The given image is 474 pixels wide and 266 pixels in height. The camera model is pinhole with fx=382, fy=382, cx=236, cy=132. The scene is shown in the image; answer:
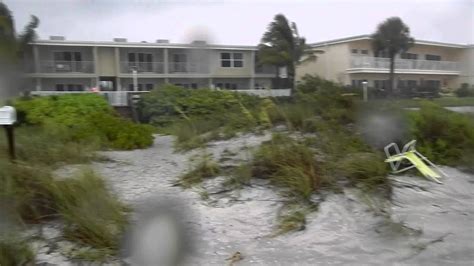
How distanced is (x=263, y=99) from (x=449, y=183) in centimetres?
378

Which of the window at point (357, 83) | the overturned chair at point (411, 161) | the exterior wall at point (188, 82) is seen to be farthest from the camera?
the exterior wall at point (188, 82)

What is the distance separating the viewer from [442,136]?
6.06 meters

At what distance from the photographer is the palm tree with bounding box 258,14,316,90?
10.4m

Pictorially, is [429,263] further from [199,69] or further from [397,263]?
[199,69]

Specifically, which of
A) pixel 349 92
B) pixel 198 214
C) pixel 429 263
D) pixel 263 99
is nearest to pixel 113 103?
pixel 263 99

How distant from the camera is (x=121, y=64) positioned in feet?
50.2

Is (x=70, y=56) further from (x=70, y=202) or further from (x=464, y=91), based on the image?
(x=464, y=91)

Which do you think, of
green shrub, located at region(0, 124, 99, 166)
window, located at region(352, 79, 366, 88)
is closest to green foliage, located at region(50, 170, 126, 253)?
green shrub, located at region(0, 124, 99, 166)

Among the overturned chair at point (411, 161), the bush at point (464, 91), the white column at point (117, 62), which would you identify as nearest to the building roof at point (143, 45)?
the white column at point (117, 62)

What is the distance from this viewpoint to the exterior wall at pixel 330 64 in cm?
919

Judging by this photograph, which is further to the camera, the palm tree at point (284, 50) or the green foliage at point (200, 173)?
the palm tree at point (284, 50)

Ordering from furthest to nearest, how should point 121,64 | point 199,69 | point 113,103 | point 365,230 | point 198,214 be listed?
point 121,64
point 113,103
point 199,69
point 198,214
point 365,230

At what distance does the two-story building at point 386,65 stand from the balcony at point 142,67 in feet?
18.1

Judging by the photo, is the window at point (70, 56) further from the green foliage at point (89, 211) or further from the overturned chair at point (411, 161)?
the overturned chair at point (411, 161)
